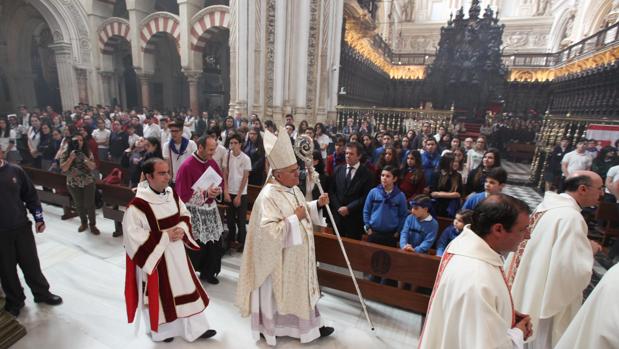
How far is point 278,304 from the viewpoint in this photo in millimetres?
2414

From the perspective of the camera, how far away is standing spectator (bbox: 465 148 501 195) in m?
3.95

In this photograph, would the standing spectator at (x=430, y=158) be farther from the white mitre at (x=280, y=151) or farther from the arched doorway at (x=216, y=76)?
the arched doorway at (x=216, y=76)

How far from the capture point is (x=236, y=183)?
4.05 metres

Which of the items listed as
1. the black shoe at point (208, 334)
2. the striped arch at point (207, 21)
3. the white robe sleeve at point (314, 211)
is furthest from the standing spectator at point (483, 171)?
the striped arch at point (207, 21)

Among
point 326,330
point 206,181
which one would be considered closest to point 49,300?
point 206,181

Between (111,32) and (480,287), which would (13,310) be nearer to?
(480,287)

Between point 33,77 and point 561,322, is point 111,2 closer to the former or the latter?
point 33,77

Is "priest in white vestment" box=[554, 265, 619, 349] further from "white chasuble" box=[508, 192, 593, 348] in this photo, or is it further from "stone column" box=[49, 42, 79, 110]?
"stone column" box=[49, 42, 79, 110]

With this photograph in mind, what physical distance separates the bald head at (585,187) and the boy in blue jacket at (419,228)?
3.58 feet

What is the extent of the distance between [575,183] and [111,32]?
16855 millimetres

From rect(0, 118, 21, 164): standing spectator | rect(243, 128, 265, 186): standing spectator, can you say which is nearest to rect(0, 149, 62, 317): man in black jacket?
rect(243, 128, 265, 186): standing spectator

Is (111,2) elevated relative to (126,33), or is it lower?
elevated

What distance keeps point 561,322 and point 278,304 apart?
1.90m

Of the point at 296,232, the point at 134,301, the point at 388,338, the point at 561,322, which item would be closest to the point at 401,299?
the point at 388,338
